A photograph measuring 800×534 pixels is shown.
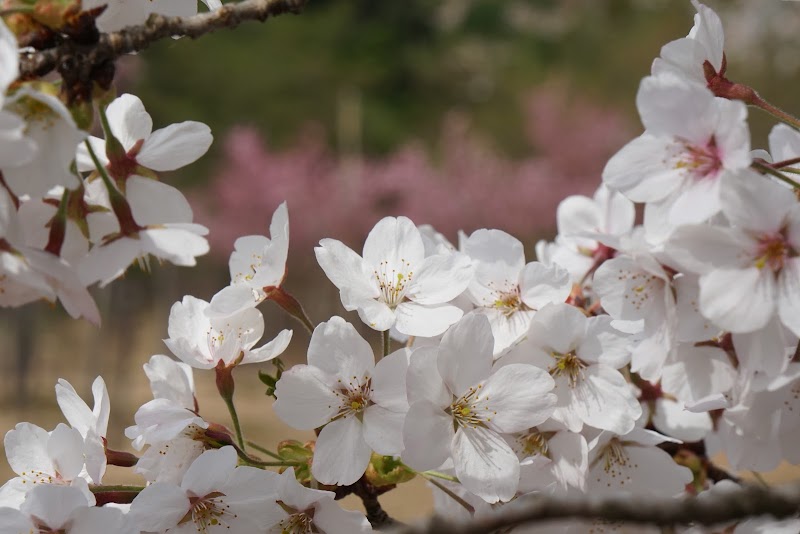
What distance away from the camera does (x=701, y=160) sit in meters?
0.39

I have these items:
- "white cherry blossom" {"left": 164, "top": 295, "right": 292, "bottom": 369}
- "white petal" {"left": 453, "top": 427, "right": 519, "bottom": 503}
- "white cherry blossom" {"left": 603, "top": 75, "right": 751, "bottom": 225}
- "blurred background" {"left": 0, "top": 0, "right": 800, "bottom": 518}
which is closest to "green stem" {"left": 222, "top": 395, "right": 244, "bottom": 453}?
"white cherry blossom" {"left": 164, "top": 295, "right": 292, "bottom": 369}

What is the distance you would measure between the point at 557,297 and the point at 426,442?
0.13m

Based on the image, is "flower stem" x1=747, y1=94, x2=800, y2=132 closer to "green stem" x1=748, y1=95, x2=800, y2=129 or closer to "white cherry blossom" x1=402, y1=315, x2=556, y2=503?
"green stem" x1=748, y1=95, x2=800, y2=129

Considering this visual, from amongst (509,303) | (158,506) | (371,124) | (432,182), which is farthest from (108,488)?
(371,124)

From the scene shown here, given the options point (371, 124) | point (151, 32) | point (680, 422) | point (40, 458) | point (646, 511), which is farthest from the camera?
point (371, 124)

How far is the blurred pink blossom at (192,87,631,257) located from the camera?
6.50 metres

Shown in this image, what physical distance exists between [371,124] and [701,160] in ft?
25.9

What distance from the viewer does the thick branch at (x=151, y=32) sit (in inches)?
13.7

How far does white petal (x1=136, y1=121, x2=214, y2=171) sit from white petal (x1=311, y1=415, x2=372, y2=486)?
0.52ft

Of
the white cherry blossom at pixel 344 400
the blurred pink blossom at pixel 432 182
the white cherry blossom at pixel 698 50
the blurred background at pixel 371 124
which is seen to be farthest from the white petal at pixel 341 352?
the blurred pink blossom at pixel 432 182

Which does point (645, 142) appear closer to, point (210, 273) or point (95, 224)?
point (95, 224)

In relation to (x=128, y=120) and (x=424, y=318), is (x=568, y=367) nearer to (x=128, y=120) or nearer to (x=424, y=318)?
(x=424, y=318)

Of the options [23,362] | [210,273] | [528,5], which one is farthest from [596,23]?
[23,362]

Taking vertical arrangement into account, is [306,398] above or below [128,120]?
below
